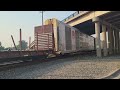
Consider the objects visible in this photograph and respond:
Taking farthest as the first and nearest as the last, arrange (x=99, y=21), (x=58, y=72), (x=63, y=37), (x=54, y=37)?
(x=99, y=21), (x=63, y=37), (x=54, y=37), (x=58, y=72)

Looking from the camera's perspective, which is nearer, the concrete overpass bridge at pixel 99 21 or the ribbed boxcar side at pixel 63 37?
the ribbed boxcar side at pixel 63 37

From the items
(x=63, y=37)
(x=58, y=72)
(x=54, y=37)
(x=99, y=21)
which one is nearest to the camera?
(x=58, y=72)

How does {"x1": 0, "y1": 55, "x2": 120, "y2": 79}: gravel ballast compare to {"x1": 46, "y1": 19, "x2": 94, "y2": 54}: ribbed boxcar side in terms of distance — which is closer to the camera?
{"x1": 0, "y1": 55, "x2": 120, "y2": 79}: gravel ballast

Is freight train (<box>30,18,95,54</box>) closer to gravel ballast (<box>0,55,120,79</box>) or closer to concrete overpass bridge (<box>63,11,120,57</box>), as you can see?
gravel ballast (<box>0,55,120,79</box>)

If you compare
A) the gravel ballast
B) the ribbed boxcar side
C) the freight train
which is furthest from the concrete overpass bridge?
the gravel ballast

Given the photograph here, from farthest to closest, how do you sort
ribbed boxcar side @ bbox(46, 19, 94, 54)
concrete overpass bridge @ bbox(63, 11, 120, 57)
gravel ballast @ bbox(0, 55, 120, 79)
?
concrete overpass bridge @ bbox(63, 11, 120, 57), ribbed boxcar side @ bbox(46, 19, 94, 54), gravel ballast @ bbox(0, 55, 120, 79)

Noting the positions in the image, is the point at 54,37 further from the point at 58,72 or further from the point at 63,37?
the point at 58,72

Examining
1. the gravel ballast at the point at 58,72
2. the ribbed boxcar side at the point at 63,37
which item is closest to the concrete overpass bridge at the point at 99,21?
the ribbed boxcar side at the point at 63,37

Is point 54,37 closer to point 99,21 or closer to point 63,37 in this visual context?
point 63,37

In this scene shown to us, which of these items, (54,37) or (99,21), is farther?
(99,21)

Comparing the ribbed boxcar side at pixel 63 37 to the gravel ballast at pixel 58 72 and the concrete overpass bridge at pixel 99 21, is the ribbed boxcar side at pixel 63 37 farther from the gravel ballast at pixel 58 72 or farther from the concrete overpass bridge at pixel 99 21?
the concrete overpass bridge at pixel 99 21

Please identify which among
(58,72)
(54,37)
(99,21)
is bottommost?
(58,72)

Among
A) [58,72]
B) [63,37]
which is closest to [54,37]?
[63,37]

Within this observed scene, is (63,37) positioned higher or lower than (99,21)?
lower
